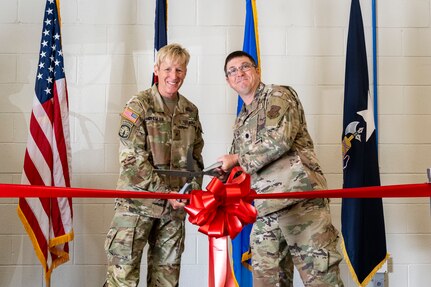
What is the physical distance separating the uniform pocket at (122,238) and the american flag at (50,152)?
2.55 feet

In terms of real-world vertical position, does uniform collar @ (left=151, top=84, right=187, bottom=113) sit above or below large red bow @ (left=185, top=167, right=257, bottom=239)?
above

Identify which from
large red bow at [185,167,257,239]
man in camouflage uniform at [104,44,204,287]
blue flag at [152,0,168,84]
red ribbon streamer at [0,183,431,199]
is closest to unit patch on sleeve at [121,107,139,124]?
man in camouflage uniform at [104,44,204,287]

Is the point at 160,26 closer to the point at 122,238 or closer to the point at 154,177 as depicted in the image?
the point at 154,177

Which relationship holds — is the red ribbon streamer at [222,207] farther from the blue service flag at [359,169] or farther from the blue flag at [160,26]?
the blue flag at [160,26]

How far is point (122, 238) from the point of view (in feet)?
7.36

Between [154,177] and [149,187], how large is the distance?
0.16 feet

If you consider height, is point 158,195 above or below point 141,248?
above

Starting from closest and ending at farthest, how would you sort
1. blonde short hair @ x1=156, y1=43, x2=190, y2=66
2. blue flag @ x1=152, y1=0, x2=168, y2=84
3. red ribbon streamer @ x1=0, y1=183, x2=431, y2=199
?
1. red ribbon streamer @ x1=0, y1=183, x2=431, y2=199
2. blonde short hair @ x1=156, y1=43, x2=190, y2=66
3. blue flag @ x1=152, y1=0, x2=168, y2=84

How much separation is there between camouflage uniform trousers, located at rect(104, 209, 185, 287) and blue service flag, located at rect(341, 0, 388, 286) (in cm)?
106

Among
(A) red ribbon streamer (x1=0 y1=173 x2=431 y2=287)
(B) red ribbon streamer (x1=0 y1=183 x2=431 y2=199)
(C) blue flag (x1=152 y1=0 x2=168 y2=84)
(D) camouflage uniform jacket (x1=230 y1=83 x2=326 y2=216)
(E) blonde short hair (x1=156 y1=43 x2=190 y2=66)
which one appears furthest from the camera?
(C) blue flag (x1=152 y1=0 x2=168 y2=84)

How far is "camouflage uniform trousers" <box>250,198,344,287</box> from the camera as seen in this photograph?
6.90 feet

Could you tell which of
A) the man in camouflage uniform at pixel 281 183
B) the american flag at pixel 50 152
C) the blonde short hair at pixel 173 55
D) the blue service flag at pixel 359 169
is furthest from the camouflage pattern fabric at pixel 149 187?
the blue service flag at pixel 359 169

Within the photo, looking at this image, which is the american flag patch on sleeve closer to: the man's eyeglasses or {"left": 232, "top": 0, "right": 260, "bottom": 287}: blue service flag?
the man's eyeglasses

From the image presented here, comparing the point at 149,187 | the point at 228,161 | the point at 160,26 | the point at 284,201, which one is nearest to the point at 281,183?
the point at 284,201
